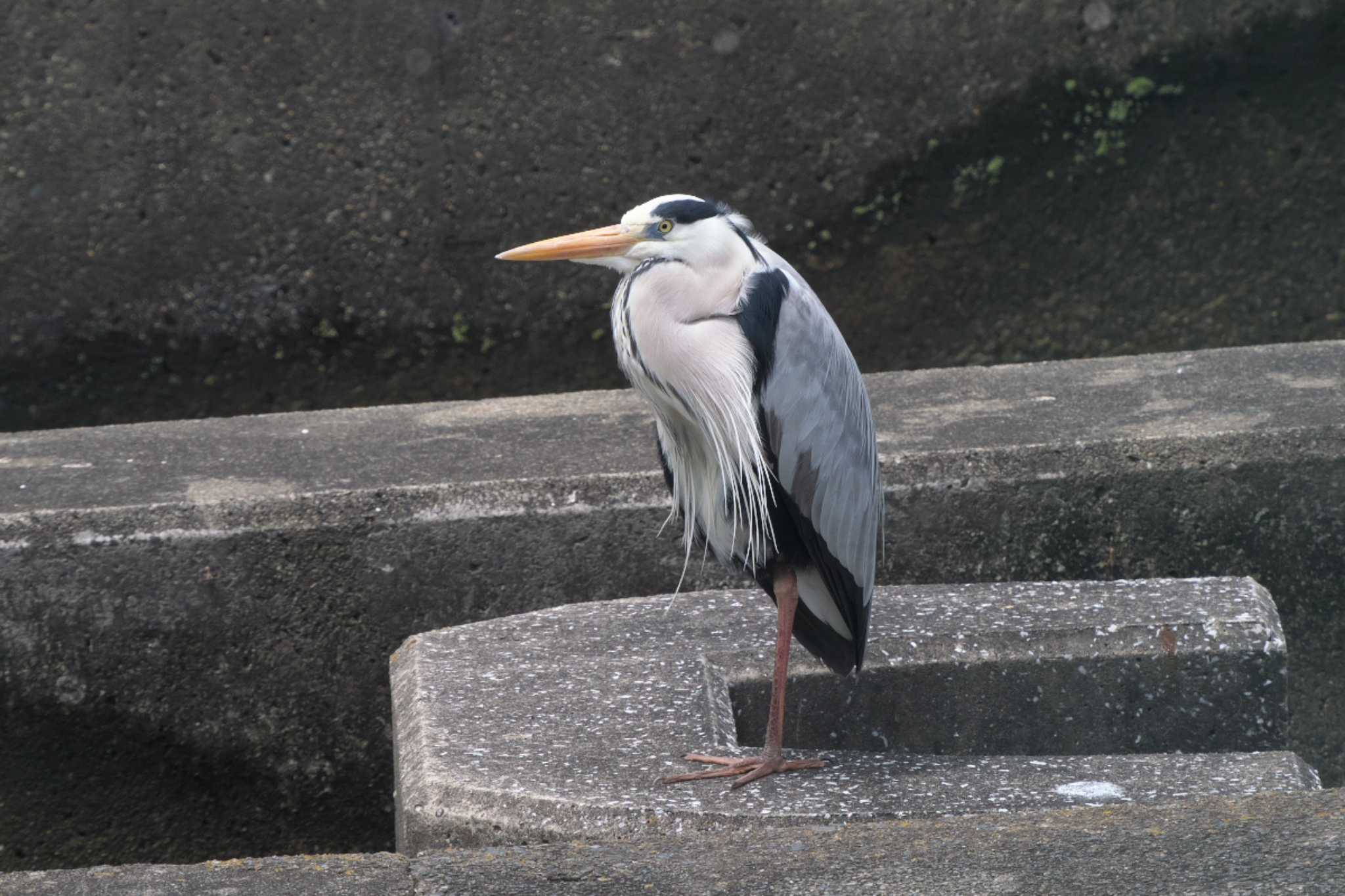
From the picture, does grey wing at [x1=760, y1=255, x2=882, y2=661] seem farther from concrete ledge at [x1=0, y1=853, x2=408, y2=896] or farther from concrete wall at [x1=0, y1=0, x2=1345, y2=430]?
concrete wall at [x1=0, y1=0, x2=1345, y2=430]

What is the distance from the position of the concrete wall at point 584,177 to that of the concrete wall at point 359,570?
85.0 inches

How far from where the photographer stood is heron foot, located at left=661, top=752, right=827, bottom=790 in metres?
2.10

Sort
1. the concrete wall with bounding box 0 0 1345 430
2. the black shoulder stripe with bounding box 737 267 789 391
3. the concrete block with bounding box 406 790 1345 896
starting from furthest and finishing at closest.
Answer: the concrete wall with bounding box 0 0 1345 430 < the black shoulder stripe with bounding box 737 267 789 391 < the concrete block with bounding box 406 790 1345 896

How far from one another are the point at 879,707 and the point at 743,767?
42cm

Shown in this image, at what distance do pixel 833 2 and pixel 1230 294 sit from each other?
1709 millimetres

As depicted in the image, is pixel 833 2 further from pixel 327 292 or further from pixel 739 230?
pixel 739 230

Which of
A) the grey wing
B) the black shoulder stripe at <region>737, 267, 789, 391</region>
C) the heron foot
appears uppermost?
the black shoulder stripe at <region>737, 267, 789, 391</region>

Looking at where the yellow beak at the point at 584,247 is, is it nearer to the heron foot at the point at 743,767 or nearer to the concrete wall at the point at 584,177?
the heron foot at the point at 743,767

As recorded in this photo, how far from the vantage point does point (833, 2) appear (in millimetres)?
5074

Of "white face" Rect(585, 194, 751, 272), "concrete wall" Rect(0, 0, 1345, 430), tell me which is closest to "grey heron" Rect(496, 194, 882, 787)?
"white face" Rect(585, 194, 751, 272)

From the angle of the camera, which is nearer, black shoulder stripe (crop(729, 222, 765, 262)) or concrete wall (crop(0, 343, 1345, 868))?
black shoulder stripe (crop(729, 222, 765, 262))

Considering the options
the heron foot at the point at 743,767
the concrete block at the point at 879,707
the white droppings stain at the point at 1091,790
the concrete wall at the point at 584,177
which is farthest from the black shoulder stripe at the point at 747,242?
the concrete wall at the point at 584,177

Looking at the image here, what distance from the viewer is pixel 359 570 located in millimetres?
3000

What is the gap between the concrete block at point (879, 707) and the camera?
2.07 metres
